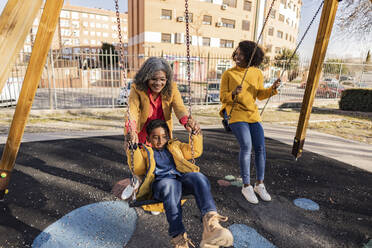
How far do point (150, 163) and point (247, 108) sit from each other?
126 cm

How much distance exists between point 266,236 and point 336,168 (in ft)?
7.41

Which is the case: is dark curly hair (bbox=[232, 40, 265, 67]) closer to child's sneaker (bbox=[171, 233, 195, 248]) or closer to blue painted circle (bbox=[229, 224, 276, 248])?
blue painted circle (bbox=[229, 224, 276, 248])

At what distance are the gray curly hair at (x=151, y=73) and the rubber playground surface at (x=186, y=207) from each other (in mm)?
1229

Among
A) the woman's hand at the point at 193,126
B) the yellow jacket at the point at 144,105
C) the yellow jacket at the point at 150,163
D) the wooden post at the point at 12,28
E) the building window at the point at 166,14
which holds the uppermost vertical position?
the building window at the point at 166,14

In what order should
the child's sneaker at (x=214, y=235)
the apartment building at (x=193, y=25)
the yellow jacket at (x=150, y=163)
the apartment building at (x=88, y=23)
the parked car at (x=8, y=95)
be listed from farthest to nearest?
1. the apartment building at (x=88, y=23)
2. the apartment building at (x=193, y=25)
3. the parked car at (x=8, y=95)
4. the yellow jacket at (x=150, y=163)
5. the child's sneaker at (x=214, y=235)

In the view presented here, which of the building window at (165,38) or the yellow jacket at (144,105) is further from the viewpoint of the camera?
the building window at (165,38)

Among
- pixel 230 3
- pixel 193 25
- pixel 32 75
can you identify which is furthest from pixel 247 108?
pixel 230 3

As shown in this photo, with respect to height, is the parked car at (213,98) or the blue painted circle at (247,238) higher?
the parked car at (213,98)

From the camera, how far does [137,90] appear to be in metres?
2.12

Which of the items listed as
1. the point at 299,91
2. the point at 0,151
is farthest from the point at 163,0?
the point at 0,151

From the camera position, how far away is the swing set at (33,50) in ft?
5.07

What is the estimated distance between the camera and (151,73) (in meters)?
2.04

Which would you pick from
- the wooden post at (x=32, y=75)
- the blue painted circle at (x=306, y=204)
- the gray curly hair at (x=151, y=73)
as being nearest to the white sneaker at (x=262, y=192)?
the blue painted circle at (x=306, y=204)

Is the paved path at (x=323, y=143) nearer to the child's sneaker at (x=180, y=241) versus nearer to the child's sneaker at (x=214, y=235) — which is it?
the child's sneaker at (x=214, y=235)
